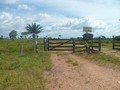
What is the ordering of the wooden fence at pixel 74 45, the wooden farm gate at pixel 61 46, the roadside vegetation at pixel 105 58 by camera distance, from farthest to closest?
1. the wooden farm gate at pixel 61 46
2. the wooden fence at pixel 74 45
3. the roadside vegetation at pixel 105 58

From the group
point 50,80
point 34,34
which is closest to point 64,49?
point 50,80

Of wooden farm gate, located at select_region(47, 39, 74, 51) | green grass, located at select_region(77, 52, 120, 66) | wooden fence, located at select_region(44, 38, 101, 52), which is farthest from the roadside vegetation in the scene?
wooden farm gate, located at select_region(47, 39, 74, 51)

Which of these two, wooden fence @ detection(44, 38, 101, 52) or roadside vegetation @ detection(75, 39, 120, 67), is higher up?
wooden fence @ detection(44, 38, 101, 52)

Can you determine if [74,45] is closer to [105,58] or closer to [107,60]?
[105,58]

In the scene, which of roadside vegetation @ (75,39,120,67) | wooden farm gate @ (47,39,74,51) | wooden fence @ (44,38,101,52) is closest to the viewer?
roadside vegetation @ (75,39,120,67)

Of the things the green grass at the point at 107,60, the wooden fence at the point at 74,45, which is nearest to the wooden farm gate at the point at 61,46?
the wooden fence at the point at 74,45

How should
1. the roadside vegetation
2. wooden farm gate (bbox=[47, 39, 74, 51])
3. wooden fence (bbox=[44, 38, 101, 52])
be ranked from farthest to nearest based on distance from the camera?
wooden farm gate (bbox=[47, 39, 74, 51])
wooden fence (bbox=[44, 38, 101, 52])
the roadside vegetation

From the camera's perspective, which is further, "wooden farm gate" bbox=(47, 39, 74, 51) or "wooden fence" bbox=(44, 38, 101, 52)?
"wooden farm gate" bbox=(47, 39, 74, 51)

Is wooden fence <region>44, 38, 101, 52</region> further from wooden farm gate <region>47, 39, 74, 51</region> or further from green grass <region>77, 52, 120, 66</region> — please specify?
green grass <region>77, 52, 120, 66</region>

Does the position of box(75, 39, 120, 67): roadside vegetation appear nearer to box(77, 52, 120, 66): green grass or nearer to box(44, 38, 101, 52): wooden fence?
box(77, 52, 120, 66): green grass

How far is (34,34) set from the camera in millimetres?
88125

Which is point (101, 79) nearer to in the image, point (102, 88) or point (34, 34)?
point (102, 88)

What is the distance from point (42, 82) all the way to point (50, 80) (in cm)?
61

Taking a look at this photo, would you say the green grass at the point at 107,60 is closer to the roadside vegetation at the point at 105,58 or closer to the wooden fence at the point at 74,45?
the roadside vegetation at the point at 105,58
